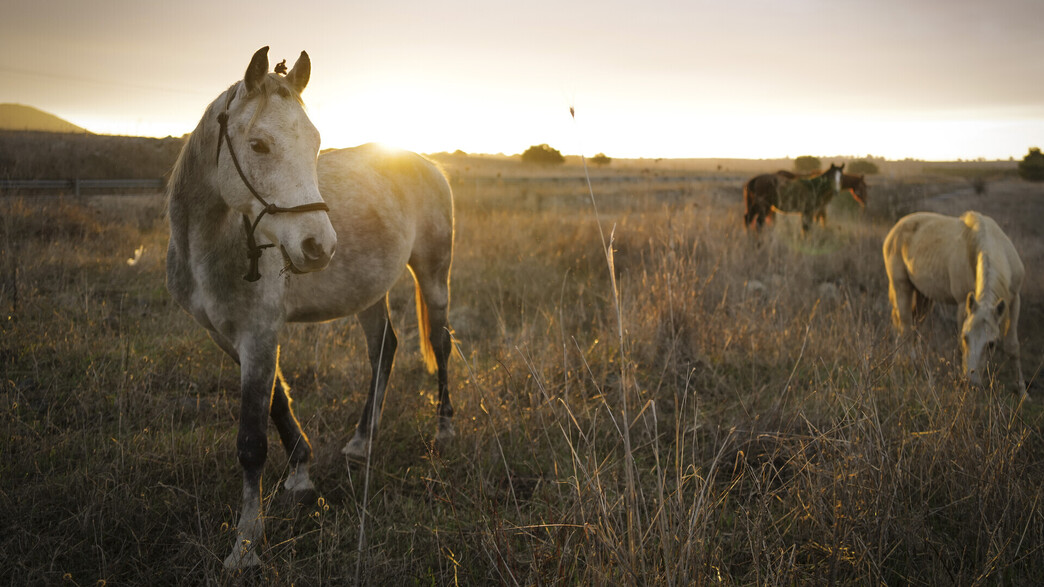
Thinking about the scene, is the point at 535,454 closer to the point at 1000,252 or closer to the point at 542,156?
the point at 1000,252


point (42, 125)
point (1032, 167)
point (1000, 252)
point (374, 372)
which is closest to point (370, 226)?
point (374, 372)

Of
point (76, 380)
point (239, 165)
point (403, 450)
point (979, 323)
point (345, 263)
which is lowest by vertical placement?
point (403, 450)

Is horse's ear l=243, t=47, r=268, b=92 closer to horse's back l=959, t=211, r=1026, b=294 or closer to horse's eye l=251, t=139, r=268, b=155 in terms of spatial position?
horse's eye l=251, t=139, r=268, b=155

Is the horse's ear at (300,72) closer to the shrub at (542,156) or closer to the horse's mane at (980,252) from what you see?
the horse's mane at (980,252)

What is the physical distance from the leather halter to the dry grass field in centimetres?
101

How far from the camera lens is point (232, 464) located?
3.10 meters

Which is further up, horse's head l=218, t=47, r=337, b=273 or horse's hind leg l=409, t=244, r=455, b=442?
horse's head l=218, t=47, r=337, b=273

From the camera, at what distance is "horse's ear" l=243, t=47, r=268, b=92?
6.83 feet

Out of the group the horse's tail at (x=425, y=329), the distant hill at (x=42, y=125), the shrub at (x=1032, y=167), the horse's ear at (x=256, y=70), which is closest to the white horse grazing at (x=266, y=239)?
the horse's ear at (x=256, y=70)

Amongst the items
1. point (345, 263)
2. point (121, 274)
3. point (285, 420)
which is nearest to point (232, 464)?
point (285, 420)

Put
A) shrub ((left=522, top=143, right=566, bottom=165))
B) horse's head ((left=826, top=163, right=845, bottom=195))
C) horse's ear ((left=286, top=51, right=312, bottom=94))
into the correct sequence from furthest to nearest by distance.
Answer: shrub ((left=522, top=143, right=566, bottom=165)), horse's head ((left=826, top=163, right=845, bottom=195)), horse's ear ((left=286, top=51, right=312, bottom=94))

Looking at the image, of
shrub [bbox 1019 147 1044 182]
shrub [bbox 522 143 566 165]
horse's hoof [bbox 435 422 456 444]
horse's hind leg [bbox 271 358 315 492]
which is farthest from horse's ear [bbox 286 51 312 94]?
shrub [bbox 522 143 566 165]

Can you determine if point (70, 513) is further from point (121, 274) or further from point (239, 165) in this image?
point (121, 274)

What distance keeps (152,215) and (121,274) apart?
648 centimetres
